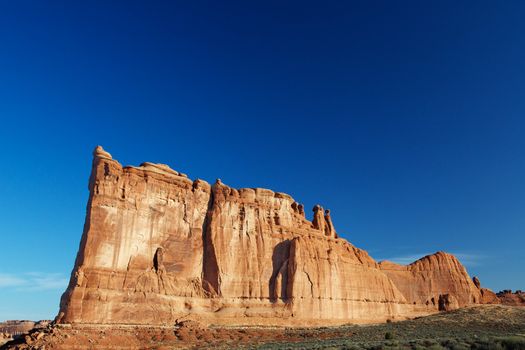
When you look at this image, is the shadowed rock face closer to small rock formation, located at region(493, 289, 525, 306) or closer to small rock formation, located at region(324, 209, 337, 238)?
small rock formation, located at region(324, 209, 337, 238)

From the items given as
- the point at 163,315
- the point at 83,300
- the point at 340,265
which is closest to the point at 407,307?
the point at 340,265

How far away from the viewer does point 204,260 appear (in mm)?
50719

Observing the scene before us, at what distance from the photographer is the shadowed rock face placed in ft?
133

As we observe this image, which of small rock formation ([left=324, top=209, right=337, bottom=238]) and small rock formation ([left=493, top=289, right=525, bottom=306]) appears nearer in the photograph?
small rock formation ([left=324, top=209, right=337, bottom=238])

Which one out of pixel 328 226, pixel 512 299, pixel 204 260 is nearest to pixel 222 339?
pixel 204 260

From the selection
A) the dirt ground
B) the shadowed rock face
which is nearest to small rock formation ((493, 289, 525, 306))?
the shadowed rock face

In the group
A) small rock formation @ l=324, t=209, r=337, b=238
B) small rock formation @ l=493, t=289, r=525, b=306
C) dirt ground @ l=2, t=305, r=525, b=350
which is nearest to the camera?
dirt ground @ l=2, t=305, r=525, b=350

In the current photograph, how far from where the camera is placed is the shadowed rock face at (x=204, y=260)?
40.4m

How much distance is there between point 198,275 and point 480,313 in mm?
48724

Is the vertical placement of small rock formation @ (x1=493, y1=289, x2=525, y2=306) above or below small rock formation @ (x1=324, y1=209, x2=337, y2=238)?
below

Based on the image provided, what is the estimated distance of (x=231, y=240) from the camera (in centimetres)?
5312

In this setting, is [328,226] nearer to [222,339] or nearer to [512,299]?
[222,339]

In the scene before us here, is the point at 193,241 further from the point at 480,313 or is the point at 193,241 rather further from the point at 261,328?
the point at 480,313

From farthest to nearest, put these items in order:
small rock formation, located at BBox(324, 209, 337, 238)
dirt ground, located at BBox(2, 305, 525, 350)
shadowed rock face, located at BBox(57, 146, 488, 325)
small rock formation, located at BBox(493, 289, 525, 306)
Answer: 1. small rock formation, located at BBox(493, 289, 525, 306)
2. small rock formation, located at BBox(324, 209, 337, 238)
3. shadowed rock face, located at BBox(57, 146, 488, 325)
4. dirt ground, located at BBox(2, 305, 525, 350)
